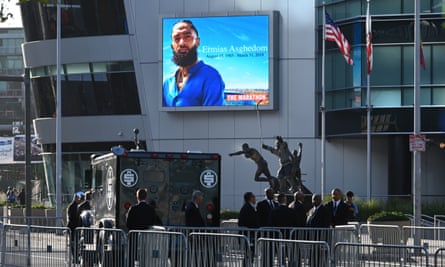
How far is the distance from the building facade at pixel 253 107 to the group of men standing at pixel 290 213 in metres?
29.7

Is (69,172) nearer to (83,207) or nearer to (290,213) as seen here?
(83,207)

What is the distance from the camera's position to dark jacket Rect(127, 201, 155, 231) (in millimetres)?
20172

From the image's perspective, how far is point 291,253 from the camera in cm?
1536

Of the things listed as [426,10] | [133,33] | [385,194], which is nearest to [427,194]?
[385,194]

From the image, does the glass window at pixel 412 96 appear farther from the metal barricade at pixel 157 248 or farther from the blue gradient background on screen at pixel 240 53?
the metal barricade at pixel 157 248

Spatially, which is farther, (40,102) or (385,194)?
(40,102)

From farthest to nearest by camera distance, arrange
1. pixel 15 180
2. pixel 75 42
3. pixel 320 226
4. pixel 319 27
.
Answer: pixel 15 180 < pixel 75 42 < pixel 319 27 < pixel 320 226

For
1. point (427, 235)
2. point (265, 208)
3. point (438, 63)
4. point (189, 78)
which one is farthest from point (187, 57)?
point (265, 208)

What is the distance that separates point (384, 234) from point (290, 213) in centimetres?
435

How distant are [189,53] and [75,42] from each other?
22.6 ft

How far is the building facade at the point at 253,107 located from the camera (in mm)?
53281

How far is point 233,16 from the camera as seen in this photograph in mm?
57000

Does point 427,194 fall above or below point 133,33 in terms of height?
below

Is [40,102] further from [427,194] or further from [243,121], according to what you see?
[427,194]
